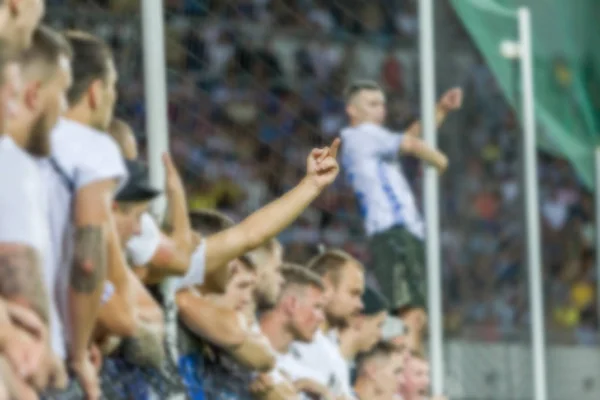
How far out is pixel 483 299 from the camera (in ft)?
30.4

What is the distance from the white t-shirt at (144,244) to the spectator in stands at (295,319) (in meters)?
1.10

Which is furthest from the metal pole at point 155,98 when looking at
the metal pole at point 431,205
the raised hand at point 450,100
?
the raised hand at point 450,100

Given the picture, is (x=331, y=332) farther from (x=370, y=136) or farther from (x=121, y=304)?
(x=121, y=304)

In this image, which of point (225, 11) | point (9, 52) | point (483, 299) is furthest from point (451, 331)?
point (9, 52)

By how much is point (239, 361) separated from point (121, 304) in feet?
2.99

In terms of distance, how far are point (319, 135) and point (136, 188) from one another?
6.19 feet

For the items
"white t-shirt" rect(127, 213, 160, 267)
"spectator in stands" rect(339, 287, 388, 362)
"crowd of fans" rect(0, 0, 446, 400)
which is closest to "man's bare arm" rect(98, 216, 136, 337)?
"crowd of fans" rect(0, 0, 446, 400)

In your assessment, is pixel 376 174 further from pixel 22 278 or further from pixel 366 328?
pixel 22 278

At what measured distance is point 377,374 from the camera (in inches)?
300

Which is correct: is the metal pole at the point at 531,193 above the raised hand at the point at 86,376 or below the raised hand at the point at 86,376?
above

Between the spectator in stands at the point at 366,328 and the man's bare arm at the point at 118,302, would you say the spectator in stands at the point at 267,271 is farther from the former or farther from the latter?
the man's bare arm at the point at 118,302

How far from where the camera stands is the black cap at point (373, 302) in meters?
7.60

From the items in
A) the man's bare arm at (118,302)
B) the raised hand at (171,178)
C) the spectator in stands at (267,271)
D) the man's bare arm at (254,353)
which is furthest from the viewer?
the spectator in stands at (267,271)

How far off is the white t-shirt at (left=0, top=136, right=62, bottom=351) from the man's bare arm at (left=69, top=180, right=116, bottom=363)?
0.13 m
